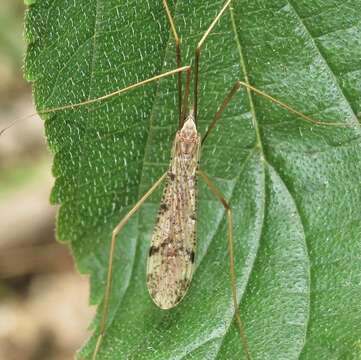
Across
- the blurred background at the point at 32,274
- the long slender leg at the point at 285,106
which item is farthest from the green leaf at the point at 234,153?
the blurred background at the point at 32,274

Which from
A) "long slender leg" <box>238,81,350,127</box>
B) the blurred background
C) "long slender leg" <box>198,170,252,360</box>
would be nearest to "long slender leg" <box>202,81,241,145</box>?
"long slender leg" <box>238,81,350,127</box>

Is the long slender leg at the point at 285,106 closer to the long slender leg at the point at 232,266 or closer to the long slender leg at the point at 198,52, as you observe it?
the long slender leg at the point at 198,52

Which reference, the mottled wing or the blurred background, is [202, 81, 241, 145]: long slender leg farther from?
the blurred background

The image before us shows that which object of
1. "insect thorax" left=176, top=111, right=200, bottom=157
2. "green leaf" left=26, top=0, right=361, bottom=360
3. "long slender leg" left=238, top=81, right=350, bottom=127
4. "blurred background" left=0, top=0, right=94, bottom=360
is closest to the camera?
"green leaf" left=26, top=0, right=361, bottom=360

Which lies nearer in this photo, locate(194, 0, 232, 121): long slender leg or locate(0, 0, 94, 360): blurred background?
locate(194, 0, 232, 121): long slender leg

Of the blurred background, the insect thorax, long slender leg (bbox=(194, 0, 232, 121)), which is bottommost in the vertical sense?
the blurred background

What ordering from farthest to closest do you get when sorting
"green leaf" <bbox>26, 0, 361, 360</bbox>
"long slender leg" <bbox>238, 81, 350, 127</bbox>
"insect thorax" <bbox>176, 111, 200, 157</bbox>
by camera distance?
"insect thorax" <bbox>176, 111, 200, 157</bbox>
"long slender leg" <bbox>238, 81, 350, 127</bbox>
"green leaf" <bbox>26, 0, 361, 360</bbox>
